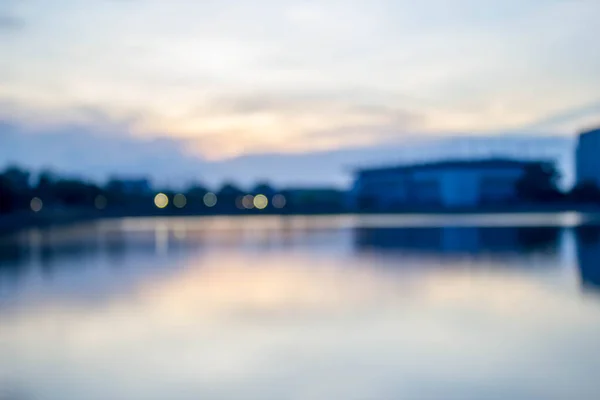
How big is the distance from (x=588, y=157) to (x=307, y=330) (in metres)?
73.1

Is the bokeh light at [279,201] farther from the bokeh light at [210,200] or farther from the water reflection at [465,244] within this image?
the water reflection at [465,244]

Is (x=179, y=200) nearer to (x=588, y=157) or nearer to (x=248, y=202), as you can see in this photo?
(x=248, y=202)

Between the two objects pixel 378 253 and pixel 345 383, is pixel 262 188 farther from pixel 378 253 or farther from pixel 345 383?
pixel 345 383

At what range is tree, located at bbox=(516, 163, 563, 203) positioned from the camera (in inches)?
2510

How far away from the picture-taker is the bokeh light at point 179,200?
88438 millimetres

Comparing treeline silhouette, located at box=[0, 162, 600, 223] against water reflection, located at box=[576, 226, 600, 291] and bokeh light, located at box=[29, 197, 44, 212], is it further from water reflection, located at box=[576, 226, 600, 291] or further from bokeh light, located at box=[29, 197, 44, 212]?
water reflection, located at box=[576, 226, 600, 291]

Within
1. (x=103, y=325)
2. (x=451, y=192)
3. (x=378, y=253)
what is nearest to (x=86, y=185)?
(x=451, y=192)

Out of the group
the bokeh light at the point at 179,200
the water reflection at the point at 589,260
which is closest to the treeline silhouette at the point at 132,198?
the bokeh light at the point at 179,200

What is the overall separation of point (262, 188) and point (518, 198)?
47.4 metres

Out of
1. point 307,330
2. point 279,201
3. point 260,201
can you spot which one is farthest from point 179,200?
point 307,330

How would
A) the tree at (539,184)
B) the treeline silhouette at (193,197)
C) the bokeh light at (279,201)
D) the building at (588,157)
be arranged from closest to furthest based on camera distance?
the treeline silhouette at (193,197) → the tree at (539,184) → the building at (588,157) → the bokeh light at (279,201)

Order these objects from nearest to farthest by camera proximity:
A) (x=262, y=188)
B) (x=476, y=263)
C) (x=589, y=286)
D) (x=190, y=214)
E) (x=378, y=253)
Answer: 1. (x=589, y=286)
2. (x=476, y=263)
3. (x=378, y=253)
4. (x=190, y=214)
5. (x=262, y=188)

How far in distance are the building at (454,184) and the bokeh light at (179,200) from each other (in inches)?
937

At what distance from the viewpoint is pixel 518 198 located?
67812mm
